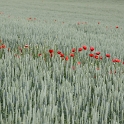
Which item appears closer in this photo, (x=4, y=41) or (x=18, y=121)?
(x=18, y=121)

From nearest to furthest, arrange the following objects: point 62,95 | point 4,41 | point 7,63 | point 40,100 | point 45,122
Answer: point 45,122
point 40,100
point 62,95
point 7,63
point 4,41

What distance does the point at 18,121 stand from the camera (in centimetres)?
224

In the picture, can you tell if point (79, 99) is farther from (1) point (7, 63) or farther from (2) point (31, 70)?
(1) point (7, 63)

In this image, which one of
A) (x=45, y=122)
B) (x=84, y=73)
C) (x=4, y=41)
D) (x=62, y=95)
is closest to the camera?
(x=45, y=122)

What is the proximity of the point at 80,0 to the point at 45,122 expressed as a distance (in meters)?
42.4

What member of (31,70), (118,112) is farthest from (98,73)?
(118,112)

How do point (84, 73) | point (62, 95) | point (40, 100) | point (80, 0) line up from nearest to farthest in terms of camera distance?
point (40, 100)
point (62, 95)
point (84, 73)
point (80, 0)

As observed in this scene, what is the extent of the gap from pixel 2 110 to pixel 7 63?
1.55 m

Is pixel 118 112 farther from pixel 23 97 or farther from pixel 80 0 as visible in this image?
pixel 80 0

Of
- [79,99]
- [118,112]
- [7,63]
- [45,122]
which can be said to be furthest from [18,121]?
[7,63]

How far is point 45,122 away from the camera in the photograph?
7.00 feet

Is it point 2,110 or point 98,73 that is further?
point 98,73

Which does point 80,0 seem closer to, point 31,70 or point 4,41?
point 4,41

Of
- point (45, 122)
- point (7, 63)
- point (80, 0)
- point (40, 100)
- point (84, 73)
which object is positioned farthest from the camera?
point (80, 0)
